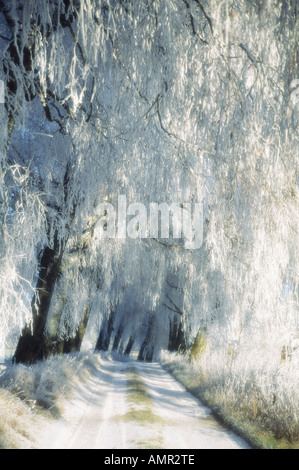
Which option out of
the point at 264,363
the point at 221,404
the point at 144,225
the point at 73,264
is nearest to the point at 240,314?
the point at 264,363

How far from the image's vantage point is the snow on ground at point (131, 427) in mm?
4145

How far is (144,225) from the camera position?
22.6 ft

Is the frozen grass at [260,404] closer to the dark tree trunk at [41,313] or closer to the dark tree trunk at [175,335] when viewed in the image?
the dark tree trunk at [41,313]

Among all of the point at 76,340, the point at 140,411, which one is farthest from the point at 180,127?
the point at 76,340

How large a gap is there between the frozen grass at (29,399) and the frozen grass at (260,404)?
286 cm

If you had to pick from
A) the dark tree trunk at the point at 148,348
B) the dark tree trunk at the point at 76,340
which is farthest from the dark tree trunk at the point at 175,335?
the dark tree trunk at the point at 76,340

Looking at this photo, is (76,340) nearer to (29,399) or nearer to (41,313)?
(41,313)

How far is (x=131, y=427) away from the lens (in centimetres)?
479

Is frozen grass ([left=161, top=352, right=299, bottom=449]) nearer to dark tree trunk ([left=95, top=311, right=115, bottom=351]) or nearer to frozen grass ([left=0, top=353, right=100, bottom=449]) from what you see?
frozen grass ([left=0, top=353, right=100, bottom=449])

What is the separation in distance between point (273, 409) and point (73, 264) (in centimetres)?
508

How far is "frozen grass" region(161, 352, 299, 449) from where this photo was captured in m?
4.35

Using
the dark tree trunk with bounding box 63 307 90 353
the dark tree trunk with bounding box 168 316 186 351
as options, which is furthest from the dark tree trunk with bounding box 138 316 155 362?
the dark tree trunk with bounding box 63 307 90 353

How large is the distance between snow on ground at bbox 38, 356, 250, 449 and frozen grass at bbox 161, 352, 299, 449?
0.73 feet

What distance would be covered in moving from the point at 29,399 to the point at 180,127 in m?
4.63
